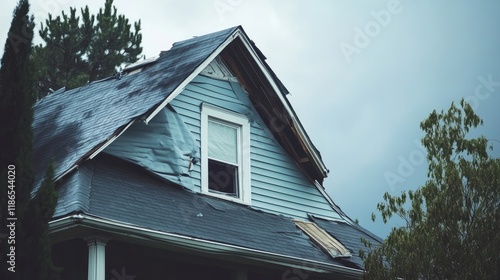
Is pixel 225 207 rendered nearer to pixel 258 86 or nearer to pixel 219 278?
pixel 219 278

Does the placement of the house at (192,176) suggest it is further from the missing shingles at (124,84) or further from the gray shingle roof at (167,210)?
Answer: the missing shingles at (124,84)

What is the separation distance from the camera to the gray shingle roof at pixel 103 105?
13.3 meters

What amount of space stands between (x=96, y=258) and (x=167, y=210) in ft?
5.65

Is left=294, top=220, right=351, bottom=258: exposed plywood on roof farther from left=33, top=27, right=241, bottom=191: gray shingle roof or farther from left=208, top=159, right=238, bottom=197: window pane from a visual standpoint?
left=33, top=27, right=241, bottom=191: gray shingle roof

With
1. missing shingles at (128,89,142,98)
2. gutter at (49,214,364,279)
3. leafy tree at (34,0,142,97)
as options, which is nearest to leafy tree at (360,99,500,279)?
gutter at (49,214,364,279)

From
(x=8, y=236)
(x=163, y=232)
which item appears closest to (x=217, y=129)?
(x=163, y=232)

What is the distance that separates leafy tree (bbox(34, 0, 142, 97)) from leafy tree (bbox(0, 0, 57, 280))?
16748 mm

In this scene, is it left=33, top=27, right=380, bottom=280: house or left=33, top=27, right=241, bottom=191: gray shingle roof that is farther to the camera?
left=33, top=27, right=241, bottom=191: gray shingle roof

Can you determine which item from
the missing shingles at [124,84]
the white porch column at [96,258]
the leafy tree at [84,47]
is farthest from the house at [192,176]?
the leafy tree at [84,47]

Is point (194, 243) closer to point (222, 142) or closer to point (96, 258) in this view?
point (96, 258)

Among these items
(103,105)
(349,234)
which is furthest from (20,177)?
(349,234)

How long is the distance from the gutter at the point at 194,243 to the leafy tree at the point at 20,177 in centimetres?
133

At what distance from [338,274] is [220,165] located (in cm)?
274

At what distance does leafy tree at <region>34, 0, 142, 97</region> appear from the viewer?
26.8m
